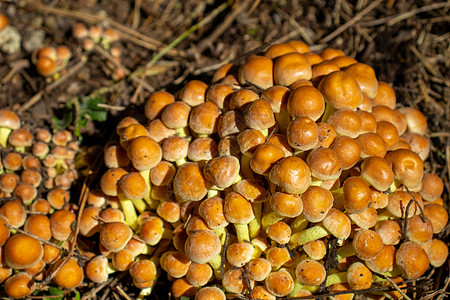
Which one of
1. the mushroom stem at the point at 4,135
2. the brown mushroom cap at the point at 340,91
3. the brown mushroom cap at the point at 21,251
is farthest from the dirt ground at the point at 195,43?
the brown mushroom cap at the point at 340,91

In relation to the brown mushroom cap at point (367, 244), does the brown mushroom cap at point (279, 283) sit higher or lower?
lower

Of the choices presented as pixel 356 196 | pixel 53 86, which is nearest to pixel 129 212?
pixel 356 196

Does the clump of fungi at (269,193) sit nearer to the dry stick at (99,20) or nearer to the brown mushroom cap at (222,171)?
the brown mushroom cap at (222,171)

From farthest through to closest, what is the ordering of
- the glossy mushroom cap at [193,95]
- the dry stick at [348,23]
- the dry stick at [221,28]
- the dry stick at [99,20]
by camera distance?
the dry stick at [99,20] → the dry stick at [221,28] → the dry stick at [348,23] → the glossy mushroom cap at [193,95]

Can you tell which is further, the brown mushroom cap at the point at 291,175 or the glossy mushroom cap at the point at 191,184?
the glossy mushroom cap at the point at 191,184

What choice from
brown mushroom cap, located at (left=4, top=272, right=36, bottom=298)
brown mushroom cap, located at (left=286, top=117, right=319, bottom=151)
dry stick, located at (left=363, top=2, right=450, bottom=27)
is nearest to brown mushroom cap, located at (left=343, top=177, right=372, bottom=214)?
brown mushroom cap, located at (left=286, top=117, right=319, bottom=151)

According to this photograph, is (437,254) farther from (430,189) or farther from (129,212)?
(129,212)

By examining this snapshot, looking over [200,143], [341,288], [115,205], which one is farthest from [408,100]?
[115,205]
